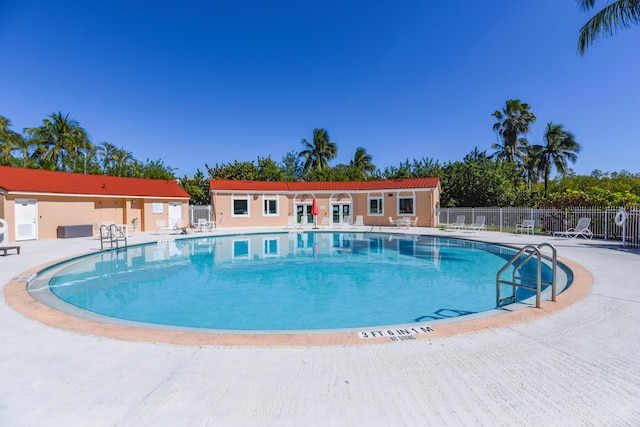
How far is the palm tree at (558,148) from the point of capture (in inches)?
1253

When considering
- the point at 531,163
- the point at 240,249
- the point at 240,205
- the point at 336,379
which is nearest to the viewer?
the point at 336,379

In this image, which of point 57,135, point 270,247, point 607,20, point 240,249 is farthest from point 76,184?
point 607,20

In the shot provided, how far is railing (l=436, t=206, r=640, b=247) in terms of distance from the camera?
13328 millimetres

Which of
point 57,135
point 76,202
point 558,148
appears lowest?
point 76,202

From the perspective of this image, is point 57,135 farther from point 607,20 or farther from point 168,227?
point 607,20

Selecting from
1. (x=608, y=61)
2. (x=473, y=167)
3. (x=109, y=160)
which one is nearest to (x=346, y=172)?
(x=473, y=167)

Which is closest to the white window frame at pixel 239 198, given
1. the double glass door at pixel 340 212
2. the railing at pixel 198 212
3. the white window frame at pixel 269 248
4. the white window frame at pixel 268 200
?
the white window frame at pixel 268 200

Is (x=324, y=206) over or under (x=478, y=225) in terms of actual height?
over

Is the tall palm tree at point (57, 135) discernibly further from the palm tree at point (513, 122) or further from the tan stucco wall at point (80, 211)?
the palm tree at point (513, 122)

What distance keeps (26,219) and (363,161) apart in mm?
38930

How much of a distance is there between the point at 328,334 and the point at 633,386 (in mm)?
2899

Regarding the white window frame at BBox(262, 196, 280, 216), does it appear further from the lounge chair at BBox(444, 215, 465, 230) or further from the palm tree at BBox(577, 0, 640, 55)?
the palm tree at BBox(577, 0, 640, 55)

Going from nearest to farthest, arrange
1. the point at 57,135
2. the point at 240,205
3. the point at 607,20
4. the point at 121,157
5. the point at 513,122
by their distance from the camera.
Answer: the point at 607,20 → the point at 240,205 → the point at 513,122 → the point at 57,135 → the point at 121,157

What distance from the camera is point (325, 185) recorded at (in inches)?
1029
